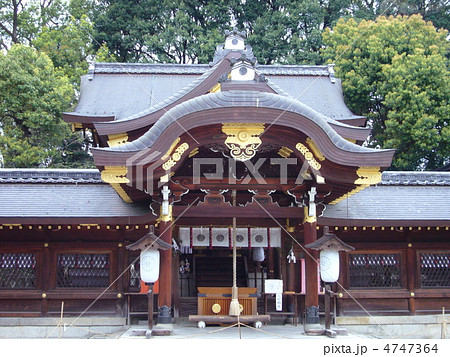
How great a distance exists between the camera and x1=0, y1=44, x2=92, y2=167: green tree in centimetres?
2108

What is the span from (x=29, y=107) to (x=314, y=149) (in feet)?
53.1

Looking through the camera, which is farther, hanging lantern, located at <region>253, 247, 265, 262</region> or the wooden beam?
hanging lantern, located at <region>253, 247, 265, 262</region>

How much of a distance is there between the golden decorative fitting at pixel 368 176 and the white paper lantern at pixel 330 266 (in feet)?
Result: 4.84

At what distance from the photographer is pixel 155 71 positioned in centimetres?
1892

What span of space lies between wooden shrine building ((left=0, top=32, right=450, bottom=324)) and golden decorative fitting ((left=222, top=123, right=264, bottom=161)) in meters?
0.02

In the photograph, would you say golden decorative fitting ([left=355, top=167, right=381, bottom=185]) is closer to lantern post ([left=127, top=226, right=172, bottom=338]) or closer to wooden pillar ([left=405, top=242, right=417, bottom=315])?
wooden pillar ([left=405, top=242, right=417, bottom=315])

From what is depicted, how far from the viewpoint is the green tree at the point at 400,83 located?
21031 millimetres

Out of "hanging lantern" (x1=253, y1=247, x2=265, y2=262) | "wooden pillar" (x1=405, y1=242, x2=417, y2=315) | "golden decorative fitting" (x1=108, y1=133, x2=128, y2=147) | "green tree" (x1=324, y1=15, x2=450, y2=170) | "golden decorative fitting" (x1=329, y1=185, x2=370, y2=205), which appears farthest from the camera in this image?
"green tree" (x1=324, y1=15, x2=450, y2=170)

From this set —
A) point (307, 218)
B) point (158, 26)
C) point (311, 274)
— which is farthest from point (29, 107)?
point (311, 274)

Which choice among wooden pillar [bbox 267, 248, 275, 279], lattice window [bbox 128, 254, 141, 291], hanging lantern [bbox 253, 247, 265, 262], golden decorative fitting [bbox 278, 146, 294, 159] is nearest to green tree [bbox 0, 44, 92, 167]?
lattice window [bbox 128, 254, 141, 291]

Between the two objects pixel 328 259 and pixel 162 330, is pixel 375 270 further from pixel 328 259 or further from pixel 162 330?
pixel 162 330

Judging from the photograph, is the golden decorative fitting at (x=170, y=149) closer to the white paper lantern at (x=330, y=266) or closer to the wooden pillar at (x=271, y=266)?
the white paper lantern at (x=330, y=266)

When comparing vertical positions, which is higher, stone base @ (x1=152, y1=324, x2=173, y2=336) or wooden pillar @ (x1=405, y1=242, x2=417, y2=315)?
wooden pillar @ (x1=405, y1=242, x2=417, y2=315)

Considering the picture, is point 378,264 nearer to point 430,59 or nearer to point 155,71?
point 155,71
